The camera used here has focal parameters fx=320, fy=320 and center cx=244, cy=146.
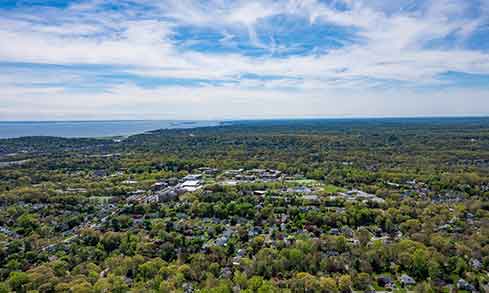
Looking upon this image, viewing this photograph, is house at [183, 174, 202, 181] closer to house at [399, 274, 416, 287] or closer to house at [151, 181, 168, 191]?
house at [151, 181, 168, 191]

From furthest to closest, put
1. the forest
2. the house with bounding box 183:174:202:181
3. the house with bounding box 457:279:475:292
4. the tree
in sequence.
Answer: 1. the house with bounding box 183:174:202:181
2. the forest
3. the house with bounding box 457:279:475:292
4. the tree

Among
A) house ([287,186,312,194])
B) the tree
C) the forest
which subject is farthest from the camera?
house ([287,186,312,194])

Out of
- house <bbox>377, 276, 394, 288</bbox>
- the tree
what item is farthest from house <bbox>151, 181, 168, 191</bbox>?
house <bbox>377, 276, 394, 288</bbox>

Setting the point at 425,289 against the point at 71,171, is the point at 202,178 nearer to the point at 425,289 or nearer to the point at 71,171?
the point at 71,171

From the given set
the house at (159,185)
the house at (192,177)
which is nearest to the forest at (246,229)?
the house at (159,185)

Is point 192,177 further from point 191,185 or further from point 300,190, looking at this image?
point 300,190
